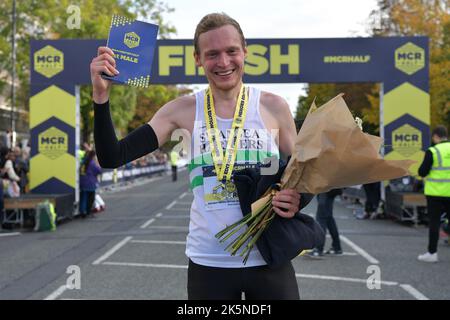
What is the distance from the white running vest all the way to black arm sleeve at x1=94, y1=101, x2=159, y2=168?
207 millimetres

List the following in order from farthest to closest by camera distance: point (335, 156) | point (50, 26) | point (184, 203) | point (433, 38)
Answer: point (50, 26) → point (433, 38) → point (184, 203) → point (335, 156)

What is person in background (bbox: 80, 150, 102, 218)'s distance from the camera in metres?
14.8

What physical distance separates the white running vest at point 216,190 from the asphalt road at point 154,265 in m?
3.69

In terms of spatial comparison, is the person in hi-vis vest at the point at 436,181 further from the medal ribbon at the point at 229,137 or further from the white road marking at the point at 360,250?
the medal ribbon at the point at 229,137

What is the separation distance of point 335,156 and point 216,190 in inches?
23.3

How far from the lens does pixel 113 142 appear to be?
241 centimetres

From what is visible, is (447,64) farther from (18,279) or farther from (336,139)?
(336,139)

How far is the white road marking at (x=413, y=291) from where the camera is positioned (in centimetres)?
602

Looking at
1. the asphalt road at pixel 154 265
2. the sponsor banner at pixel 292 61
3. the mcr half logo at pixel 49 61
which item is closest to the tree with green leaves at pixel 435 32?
the sponsor banner at pixel 292 61

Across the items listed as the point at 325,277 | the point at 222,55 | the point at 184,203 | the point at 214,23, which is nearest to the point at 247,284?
the point at 222,55

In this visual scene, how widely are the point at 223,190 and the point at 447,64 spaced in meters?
23.8

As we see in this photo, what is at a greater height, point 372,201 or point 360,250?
point 372,201

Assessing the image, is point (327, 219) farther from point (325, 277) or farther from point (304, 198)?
point (304, 198)
